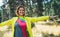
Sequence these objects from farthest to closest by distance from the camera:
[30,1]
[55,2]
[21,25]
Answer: [55,2] → [30,1] → [21,25]

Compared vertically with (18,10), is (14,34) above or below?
below

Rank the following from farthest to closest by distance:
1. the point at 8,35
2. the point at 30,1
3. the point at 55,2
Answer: the point at 55,2
the point at 30,1
the point at 8,35

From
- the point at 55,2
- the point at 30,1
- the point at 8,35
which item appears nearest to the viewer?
the point at 8,35

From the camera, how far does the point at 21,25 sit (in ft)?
13.5

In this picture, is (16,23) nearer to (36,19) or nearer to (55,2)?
(36,19)

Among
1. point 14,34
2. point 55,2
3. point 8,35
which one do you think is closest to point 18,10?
point 14,34

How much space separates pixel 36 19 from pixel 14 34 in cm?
45

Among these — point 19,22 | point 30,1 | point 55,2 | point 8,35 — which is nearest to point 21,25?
point 19,22

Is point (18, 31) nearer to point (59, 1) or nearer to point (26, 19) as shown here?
point (26, 19)

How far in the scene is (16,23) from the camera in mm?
4172

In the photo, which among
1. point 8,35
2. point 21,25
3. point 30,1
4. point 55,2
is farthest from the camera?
point 55,2

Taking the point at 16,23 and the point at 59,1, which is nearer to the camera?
the point at 16,23

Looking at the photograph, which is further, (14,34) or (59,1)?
(59,1)

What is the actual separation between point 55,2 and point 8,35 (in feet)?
43.3
